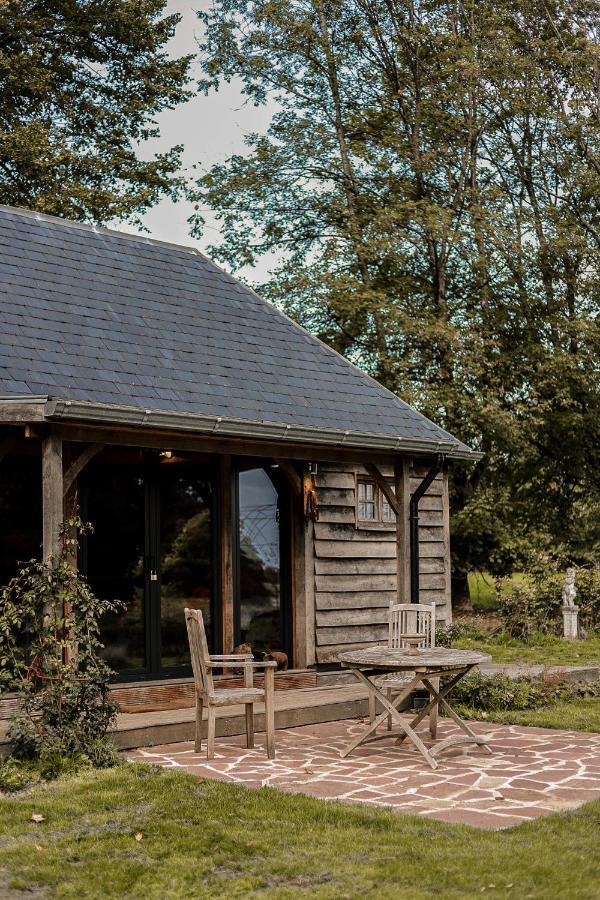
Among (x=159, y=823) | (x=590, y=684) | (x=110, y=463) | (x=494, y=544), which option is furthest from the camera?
(x=494, y=544)

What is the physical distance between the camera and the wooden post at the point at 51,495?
7.46 metres

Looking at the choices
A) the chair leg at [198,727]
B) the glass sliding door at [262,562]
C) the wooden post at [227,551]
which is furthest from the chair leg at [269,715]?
the glass sliding door at [262,562]

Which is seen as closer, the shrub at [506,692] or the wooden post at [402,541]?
the shrub at [506,692]

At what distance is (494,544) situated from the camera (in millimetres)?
19234

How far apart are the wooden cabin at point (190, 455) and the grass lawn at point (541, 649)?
2.53m

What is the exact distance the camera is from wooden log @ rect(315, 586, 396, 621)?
36.9 ft

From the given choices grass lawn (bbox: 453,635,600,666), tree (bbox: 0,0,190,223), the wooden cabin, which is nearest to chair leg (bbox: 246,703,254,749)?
the wooden cabin

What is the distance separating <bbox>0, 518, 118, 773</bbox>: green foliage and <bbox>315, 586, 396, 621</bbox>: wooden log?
4.04 metres

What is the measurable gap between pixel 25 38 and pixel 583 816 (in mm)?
18720

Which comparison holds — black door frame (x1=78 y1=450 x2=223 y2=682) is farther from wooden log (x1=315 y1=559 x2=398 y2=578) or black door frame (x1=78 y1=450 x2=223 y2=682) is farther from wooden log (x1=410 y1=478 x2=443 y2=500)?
wooden log (x1=410 y1=478 x2=443 y2=500)

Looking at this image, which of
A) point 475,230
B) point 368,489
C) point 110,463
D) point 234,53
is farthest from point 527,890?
point 234,53

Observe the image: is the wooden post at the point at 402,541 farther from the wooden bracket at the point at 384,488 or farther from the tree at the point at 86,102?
the tree at the point at 86,102

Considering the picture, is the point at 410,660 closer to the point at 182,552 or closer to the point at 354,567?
the point at 182,552

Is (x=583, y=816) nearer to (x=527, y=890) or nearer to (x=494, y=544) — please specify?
(x=527, y=890)
